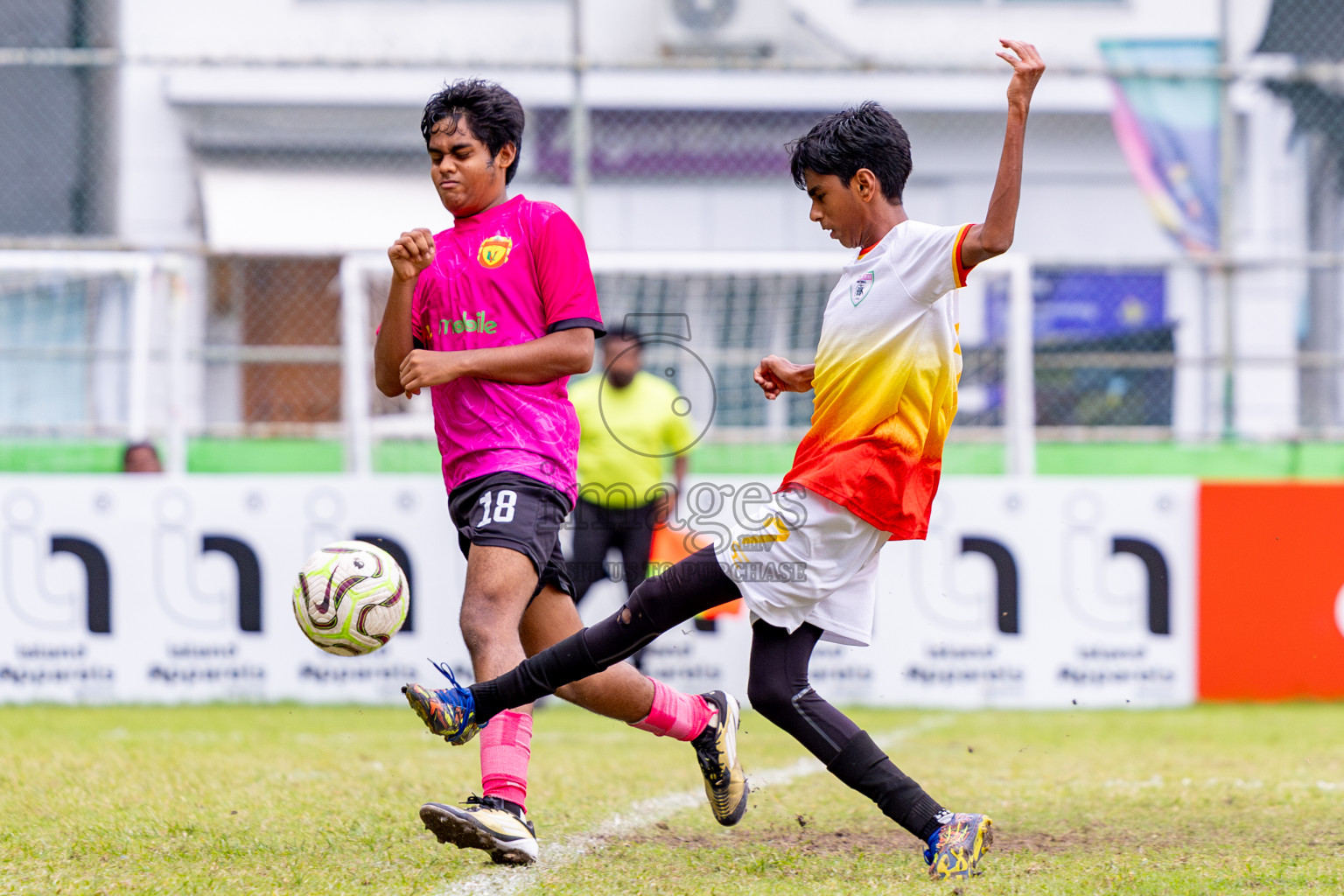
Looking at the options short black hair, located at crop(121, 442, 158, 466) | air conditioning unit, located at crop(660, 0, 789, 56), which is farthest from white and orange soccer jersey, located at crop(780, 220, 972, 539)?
air conditioning unit, located at crop(660, 0, 789, 56)

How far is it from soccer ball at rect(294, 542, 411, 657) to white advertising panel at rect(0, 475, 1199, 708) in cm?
381

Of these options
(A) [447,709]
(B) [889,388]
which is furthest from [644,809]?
(B) [889,388]

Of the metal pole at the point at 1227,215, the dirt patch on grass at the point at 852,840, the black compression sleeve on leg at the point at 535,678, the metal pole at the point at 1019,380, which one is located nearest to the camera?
the black compression sleeve on leg at the point at 535,678

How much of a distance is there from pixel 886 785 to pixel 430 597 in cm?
464

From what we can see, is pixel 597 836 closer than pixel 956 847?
No

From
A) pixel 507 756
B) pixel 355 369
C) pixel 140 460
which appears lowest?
pixel 507 756

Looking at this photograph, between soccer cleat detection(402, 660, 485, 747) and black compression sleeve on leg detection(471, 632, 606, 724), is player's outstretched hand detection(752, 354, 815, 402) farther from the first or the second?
soccer cleat detection(402, 660, 485, 747)

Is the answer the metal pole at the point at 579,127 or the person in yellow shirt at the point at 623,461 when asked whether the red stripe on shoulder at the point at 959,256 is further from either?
the metal pole at the point at 579,127

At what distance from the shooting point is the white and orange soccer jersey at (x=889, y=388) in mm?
3400

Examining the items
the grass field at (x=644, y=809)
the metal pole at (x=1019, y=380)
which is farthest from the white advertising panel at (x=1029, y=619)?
the metal pole at (x=1019, y=380)

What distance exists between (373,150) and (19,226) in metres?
3.85

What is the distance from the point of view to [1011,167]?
314 centimetres

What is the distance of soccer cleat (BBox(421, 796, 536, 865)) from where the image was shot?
336cm

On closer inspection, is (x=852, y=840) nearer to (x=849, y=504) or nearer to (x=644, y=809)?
(x=644, y=809)
